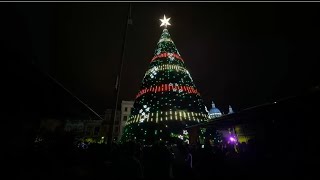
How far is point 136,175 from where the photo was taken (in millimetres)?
5621

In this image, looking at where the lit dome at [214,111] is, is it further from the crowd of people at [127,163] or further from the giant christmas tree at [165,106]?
the crowd of people at [127,163]

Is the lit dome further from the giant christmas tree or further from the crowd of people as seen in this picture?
the crowd of people

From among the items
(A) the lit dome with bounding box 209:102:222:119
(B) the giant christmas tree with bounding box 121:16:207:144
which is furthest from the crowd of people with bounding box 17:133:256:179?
(A) the lit dome with bounding box 209:102:222:119

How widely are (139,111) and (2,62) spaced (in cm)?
1910

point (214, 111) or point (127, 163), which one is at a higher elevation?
point (214, 111)

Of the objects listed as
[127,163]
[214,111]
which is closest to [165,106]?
[127,163]

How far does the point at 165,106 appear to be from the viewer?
20531mm

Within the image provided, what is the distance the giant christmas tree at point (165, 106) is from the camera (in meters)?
19.1

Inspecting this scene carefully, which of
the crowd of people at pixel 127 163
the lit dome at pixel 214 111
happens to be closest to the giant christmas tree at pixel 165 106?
the crowd of people at pixel 127 163

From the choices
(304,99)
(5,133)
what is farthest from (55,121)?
(304,99)

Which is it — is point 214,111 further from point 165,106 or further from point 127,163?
point 127,163

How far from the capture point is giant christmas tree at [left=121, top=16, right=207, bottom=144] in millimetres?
19141

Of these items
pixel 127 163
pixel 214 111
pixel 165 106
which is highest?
pixel 214 111

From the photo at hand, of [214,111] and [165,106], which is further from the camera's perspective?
[214,111]
